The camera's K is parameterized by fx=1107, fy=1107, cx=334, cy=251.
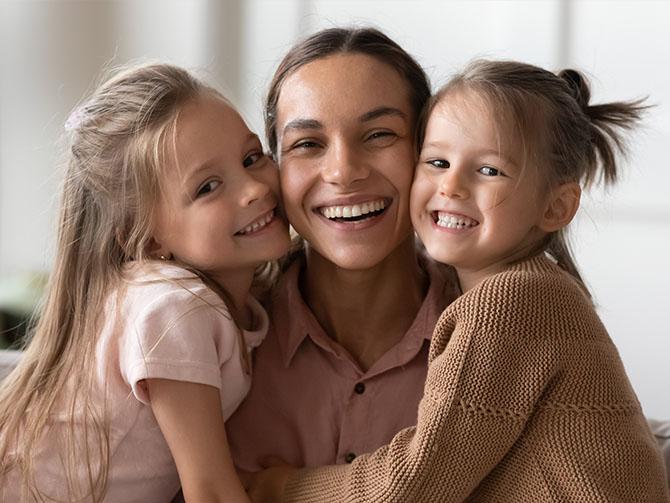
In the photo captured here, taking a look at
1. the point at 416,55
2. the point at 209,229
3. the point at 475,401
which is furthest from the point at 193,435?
the point at 416,55

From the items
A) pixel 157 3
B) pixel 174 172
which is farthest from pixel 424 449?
pixel 157 3

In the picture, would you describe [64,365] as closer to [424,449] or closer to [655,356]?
[424,449]

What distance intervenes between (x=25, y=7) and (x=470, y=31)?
5.62ft

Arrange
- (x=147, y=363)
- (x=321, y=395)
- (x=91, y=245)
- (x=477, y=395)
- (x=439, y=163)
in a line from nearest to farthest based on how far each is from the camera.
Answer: (x=477, y=395), (x=147, y=363), (x=439, y=163), (x=91, y=245), (x=321, y=395)

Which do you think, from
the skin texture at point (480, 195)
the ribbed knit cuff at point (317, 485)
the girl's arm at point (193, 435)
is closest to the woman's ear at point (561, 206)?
the skin texture at point (480, 195)

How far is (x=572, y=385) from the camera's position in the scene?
1738 mm

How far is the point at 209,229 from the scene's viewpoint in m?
1.95

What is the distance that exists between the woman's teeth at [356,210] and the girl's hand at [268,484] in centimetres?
47

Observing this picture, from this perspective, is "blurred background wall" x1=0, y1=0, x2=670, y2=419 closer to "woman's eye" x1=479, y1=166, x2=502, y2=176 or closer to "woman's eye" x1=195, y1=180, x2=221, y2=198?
"woman's eye" x1=195, y1=180, x2=221, y2=198

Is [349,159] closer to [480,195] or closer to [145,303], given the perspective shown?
[480,195]

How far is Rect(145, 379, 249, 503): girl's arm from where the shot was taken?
72.2 inches

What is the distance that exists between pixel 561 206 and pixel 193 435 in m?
0.74

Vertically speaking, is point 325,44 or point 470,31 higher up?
point 325,44

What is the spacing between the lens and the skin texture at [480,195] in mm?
1849
